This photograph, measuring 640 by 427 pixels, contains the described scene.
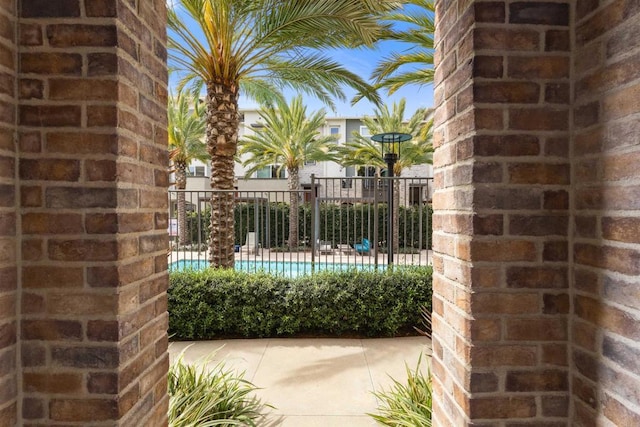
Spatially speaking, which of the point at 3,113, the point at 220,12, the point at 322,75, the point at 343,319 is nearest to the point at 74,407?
the point at 3,113

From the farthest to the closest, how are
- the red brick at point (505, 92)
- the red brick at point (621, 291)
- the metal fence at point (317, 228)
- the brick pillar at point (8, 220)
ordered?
1. the metal fence at point (317, 228)
2. the red brick at point (505, 92)
3. the brick pillar at point (8, 220)
4. the red brick at point (621, 291)

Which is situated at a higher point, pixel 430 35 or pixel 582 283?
pixel 430 35

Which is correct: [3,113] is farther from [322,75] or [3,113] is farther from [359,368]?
[322,75]

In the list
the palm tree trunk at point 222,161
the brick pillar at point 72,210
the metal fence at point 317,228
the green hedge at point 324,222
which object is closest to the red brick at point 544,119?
the brick pillar at point 72,210

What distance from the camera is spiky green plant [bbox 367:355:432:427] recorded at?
230cm

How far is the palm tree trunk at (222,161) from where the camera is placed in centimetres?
589

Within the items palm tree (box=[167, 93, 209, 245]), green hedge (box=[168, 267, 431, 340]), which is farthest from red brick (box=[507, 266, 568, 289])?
palm tree (box=[167, 93, 209, 245])

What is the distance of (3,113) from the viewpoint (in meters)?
1.20

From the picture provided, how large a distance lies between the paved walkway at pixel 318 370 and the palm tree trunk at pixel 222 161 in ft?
6.24

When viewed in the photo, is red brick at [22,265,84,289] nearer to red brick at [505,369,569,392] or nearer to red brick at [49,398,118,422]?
red brick at [49,398,118,422]

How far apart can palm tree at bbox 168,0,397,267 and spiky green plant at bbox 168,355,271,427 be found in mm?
3197

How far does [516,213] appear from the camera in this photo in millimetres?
1301

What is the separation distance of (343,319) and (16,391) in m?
3.57

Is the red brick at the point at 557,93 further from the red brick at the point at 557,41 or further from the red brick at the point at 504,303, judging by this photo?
the red brick at the point at 504,303
